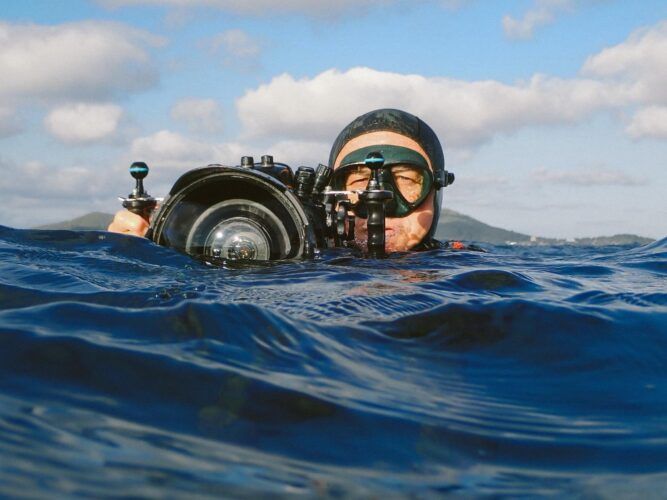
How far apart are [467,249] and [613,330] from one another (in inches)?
152

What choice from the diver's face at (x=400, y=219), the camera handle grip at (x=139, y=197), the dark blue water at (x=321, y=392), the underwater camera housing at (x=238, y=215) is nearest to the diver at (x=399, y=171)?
the diver's face at (x=400, y=219)

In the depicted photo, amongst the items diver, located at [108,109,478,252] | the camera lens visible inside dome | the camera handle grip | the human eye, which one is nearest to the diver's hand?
the camera handle grip

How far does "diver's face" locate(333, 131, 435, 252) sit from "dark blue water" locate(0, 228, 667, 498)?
8.48 ft

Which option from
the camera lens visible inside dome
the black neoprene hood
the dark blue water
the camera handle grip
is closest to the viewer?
the dark blue water

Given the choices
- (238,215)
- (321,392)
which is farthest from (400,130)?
(321,392)

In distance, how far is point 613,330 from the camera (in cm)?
277

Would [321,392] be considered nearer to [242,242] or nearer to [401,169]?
[242,242]

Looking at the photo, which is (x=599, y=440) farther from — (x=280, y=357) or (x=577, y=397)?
(x=280, y=357)

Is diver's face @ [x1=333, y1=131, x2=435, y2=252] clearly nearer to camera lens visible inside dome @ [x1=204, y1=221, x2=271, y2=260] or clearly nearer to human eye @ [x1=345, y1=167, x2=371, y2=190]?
human eye @ [x1=345, y1=167, x2=371, y2=190]

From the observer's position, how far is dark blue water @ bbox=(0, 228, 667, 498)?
129 centimetres

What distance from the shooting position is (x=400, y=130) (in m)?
6.18

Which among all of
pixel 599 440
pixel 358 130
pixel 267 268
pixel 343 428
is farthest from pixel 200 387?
pixel 358 130

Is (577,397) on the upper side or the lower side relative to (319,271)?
lower

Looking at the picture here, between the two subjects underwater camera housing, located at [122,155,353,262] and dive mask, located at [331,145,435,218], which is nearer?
underwater camera housing, located at [122,155,353,262]
